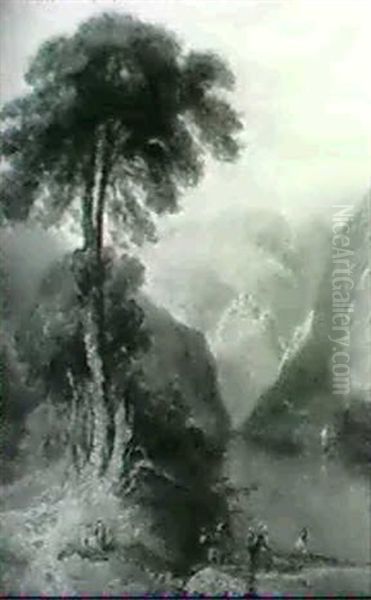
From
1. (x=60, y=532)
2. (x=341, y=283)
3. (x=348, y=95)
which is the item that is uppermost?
(x=348, y=95)

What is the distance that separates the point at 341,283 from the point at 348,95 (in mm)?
280

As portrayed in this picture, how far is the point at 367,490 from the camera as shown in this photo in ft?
5.97

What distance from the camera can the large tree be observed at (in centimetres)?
185

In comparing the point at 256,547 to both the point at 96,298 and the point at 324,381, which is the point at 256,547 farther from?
the point at 96,298

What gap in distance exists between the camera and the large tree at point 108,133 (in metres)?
1.85

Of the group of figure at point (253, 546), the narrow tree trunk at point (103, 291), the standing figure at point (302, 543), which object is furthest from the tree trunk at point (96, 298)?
the standing figure at point (302, 543)

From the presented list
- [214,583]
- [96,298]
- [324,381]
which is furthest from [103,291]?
[214,583]

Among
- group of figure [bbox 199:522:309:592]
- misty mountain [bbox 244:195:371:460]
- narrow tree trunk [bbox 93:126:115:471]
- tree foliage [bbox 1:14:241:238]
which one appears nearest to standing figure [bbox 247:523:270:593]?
group of figure [bbox 199:522:309:592]

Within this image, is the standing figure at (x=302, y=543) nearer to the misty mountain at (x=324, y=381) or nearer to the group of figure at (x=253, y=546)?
the group of figure at (x=253, y=546)

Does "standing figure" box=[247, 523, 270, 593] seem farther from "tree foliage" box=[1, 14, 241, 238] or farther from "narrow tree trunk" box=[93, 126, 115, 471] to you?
"tree foliage" box=[1, 14, 241, 238]

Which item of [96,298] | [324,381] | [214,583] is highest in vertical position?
[96,298]

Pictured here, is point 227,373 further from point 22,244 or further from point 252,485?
point 22,244

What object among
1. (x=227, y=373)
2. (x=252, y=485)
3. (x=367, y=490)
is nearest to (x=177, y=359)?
(x=227, y=373)

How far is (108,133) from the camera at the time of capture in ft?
Result: 6.11
